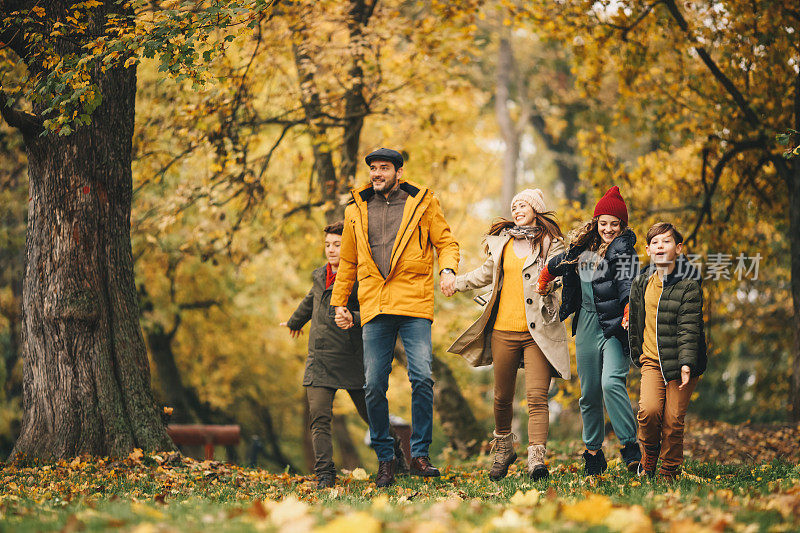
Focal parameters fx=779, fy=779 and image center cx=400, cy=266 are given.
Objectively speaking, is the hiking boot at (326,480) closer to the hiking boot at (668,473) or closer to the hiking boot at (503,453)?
the hiking boot at (503,453)

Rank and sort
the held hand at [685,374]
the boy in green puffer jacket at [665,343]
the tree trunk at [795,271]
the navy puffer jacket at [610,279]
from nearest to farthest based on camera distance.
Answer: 1. the held hand at [685,374]
2. the boy in green puffer jacket at [665,343]
3. the navy puffer jacket at [610,279]
4. the tree trunk at [795,271]

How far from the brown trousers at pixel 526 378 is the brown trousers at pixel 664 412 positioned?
2.44 feet

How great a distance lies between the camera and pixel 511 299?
6219 millimetres

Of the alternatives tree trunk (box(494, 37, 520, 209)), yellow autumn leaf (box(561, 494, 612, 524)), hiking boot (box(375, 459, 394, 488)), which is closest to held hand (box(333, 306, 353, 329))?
hiking boot (box(375, 459, 394, 488))

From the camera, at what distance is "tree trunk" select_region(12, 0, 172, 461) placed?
23.6ft

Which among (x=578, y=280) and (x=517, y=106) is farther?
(x=517, y=106)

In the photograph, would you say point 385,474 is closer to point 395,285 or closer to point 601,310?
point 395,285

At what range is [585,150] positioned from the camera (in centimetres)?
1331

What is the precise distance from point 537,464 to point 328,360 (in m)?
1.97

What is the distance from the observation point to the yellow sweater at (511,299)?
20.2 feet

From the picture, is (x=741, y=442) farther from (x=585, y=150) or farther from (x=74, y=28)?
(x=74, y=28)

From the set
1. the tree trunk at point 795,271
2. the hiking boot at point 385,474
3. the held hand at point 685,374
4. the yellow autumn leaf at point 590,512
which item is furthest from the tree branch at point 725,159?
the yellow autumn leaf at point 590,512

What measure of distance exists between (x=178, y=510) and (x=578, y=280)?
3.55 metres

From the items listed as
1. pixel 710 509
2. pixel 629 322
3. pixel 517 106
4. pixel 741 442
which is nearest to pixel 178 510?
pixel 710 509
